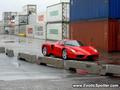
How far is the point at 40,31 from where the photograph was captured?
80.4 m

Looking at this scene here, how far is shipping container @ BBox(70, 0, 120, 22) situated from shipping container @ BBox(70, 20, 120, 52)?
499mm

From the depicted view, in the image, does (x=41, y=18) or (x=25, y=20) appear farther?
(x=25, y=20)

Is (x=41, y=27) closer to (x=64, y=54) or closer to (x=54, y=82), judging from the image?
(x=64, y=54)

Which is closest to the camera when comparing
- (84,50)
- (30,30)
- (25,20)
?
(84,50)

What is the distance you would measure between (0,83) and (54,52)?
459 inches

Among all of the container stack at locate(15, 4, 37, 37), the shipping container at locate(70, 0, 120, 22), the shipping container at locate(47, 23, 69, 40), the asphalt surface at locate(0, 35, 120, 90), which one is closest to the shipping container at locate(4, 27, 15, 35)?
the container stack at locate(15, 4, 37, 37)

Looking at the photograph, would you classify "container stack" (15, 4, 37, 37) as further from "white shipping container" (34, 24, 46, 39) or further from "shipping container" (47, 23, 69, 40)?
"shipping container" (47, 23, 69, 40)

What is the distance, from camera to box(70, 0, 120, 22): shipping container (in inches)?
1258

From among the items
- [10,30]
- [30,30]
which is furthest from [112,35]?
[10,30]

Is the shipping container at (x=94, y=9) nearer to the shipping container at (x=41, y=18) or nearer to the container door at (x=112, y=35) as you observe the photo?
the container door at (x=112, y=35)

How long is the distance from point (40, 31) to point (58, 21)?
18727mm

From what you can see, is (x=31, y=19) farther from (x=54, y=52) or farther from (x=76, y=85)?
(x=76, y=85)

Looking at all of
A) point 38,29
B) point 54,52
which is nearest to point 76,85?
point 54,52

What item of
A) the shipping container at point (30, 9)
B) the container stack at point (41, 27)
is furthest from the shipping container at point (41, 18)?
the shipping container at point (30, 9)
